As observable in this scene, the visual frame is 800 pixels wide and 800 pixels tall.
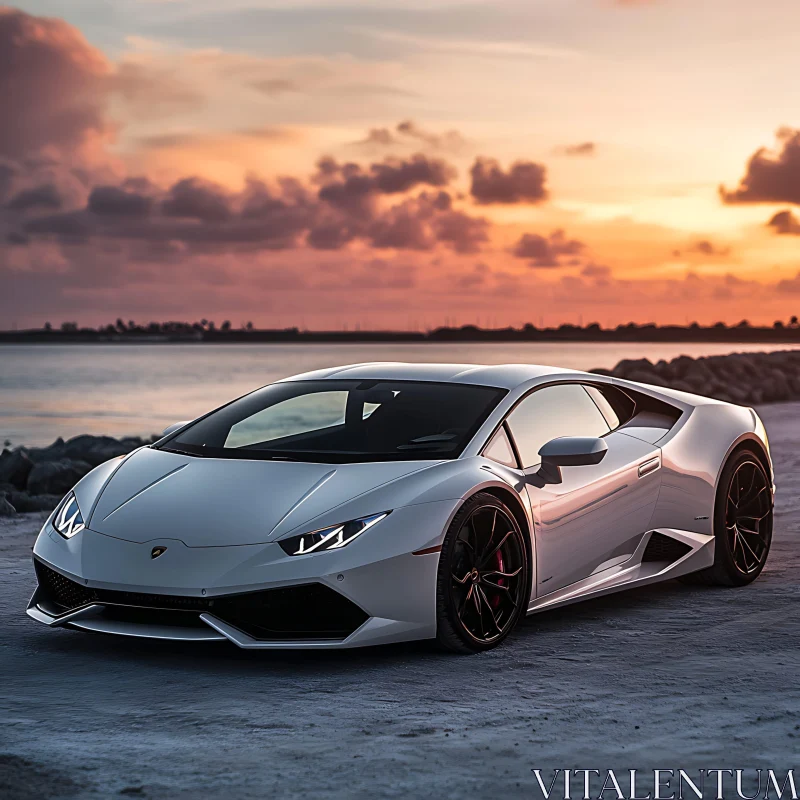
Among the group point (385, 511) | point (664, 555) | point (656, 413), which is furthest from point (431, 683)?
point (656, 413)

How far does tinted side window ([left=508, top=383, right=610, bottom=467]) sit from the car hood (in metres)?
0.72

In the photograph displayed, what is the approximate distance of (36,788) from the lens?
13.0 feet

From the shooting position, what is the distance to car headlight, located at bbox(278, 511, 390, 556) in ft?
17.8

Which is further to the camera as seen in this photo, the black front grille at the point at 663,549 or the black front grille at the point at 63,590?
the black front grille at the point at 663,549

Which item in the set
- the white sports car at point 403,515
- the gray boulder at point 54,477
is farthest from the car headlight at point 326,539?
the gray boulder at point 54,477

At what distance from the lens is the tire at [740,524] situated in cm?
756

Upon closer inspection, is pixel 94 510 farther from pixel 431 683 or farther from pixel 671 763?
pixel 671 763

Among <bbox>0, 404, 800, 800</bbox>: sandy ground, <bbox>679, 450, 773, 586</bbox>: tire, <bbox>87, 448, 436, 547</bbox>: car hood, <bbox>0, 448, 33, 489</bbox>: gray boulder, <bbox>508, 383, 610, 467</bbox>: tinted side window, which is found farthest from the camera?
<bbox>0, 448, 33, 489</bbox>: gray boulder

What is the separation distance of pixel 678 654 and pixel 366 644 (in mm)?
1481

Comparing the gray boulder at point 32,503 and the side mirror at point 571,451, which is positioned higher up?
the side mirror at point 571,451

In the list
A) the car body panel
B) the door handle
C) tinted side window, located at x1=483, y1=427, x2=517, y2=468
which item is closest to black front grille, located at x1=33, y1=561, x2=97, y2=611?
tinted side window, located at x1=483, y1=427, x2=517, y2=468

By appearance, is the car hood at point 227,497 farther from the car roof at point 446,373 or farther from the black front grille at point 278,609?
the car roof at point 446,373

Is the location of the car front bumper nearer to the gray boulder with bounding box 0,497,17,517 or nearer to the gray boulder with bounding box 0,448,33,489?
the gray boulder with bounding box 0,497,17,517

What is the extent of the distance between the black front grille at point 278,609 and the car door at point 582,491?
1213 mm
